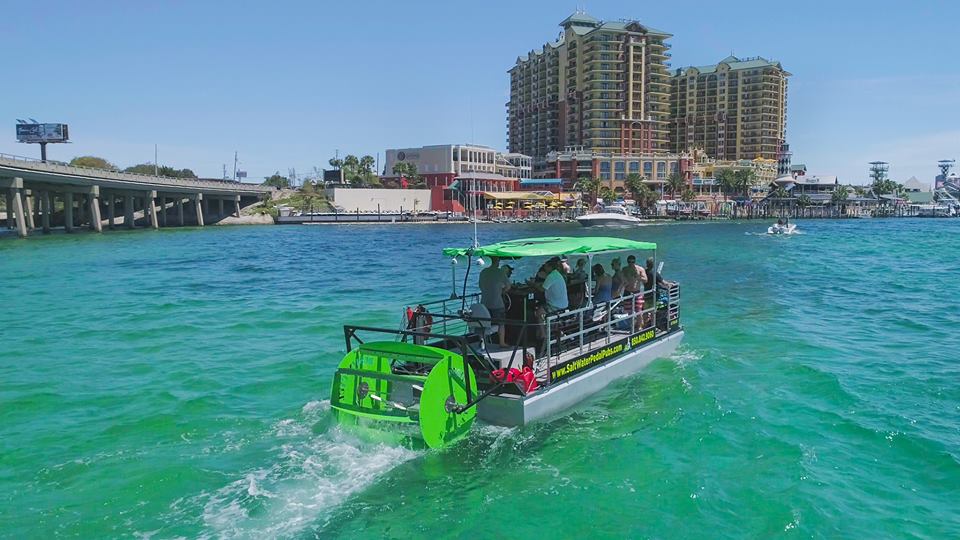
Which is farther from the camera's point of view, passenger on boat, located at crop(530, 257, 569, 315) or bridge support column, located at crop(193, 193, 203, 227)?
bridge support column, located at crop(193, 193, 203, 227)

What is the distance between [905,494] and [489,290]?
791cm

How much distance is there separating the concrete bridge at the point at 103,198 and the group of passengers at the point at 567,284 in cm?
7095

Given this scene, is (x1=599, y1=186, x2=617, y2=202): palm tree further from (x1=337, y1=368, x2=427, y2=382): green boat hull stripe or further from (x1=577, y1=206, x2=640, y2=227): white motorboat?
(x1=337, y1=368, x2=427, y2=382): green boat hull stripe

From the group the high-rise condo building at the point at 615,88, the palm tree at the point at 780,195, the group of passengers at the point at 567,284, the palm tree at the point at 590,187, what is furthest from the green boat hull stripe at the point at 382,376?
the palm tree at the point at 780,195

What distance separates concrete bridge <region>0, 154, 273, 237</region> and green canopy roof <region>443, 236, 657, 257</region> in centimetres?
7059

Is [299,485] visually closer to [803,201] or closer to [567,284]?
[567,284]

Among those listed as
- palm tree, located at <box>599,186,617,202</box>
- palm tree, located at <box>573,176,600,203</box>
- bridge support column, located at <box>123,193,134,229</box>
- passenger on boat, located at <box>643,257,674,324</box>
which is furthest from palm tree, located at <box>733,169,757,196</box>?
passenger on boat, located at <box>643,257,674,324</box>

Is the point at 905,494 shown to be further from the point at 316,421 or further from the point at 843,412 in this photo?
the point at 316,421

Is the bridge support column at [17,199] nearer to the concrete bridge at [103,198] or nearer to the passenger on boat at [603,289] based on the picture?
the concrete bridge at [103,198]

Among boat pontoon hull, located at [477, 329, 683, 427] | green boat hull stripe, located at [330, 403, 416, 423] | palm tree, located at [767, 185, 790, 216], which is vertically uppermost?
palm tree, located at [767, 185, 790, 216]

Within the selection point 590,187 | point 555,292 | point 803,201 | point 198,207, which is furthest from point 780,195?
point 555,292

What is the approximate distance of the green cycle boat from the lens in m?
11.4

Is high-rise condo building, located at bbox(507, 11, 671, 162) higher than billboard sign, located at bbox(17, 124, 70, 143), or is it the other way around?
high-rise condo building, located at bbox(507, 11, 671, 162)

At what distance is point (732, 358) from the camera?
61.8 feet
